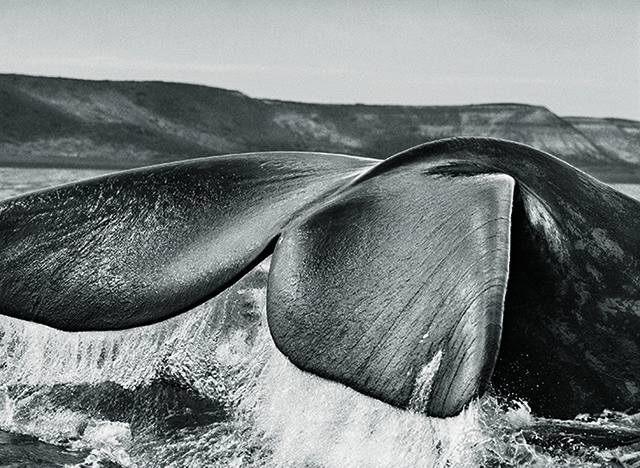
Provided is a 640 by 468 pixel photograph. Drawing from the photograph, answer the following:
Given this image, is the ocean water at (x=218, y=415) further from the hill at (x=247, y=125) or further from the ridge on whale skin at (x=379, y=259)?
the hill at (x=247, y=125)

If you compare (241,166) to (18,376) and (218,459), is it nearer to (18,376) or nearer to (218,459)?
(218,459)

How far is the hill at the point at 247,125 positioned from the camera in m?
32.5

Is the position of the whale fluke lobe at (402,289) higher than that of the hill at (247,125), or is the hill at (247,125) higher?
the whale fluke lobe at (402,289)

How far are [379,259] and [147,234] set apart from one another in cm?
99

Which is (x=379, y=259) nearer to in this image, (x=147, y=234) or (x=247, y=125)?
(x=147, y=234)

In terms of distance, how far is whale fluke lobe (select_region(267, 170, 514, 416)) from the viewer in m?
2.86

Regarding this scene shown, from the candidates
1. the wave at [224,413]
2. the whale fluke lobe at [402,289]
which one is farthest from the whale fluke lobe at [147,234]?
the whale fluke lobe at [402,289]

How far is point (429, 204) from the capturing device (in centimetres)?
350

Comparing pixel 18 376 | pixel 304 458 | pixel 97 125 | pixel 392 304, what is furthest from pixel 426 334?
pixel 97 125

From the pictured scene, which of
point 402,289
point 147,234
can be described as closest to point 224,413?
point 147,234

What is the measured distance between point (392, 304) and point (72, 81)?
34.3 metres

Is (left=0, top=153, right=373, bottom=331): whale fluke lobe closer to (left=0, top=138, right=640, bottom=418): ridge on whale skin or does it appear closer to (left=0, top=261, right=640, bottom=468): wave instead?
(left=0, top=138, right=640, bottom=418): ridge on whale skin

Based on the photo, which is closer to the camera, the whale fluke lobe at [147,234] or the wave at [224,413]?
the wave at [224,413]

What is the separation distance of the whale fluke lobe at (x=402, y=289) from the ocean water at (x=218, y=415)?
0.45ft
